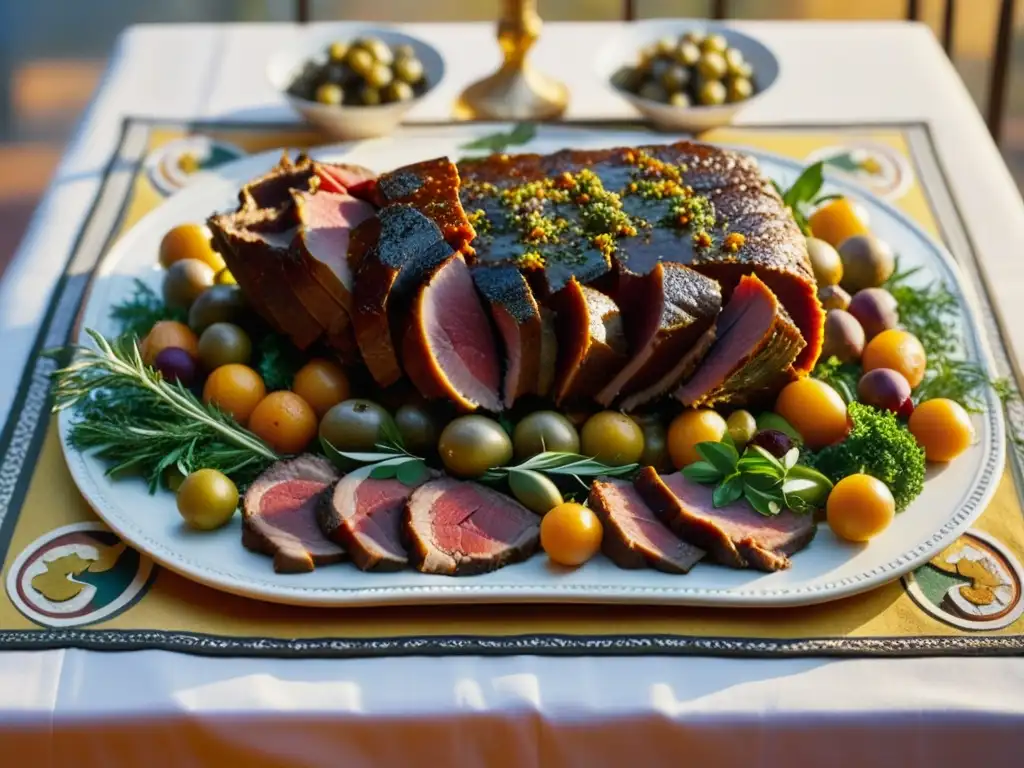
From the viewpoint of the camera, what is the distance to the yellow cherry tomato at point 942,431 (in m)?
2.70

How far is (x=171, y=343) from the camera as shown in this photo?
303cm

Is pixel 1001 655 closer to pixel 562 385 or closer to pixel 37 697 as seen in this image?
pixel 562 385

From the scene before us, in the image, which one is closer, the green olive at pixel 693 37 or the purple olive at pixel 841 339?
the purple olive at pixel 841 339

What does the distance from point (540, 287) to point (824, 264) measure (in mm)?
795

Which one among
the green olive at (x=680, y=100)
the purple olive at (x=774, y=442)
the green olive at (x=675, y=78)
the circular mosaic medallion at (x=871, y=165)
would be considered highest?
the green olive at (x=675, y=78)

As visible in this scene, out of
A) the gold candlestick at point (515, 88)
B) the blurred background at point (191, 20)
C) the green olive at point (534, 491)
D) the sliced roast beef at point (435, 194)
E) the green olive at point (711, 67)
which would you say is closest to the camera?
the green olive at point (534, 491)

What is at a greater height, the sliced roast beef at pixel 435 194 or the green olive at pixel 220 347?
the sliced roast beef at pixel 435 194

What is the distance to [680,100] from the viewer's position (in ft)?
12.8

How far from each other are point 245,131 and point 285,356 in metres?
1.27

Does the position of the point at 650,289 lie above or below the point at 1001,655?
above

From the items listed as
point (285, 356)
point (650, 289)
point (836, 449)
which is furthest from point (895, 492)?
point (285, 356)

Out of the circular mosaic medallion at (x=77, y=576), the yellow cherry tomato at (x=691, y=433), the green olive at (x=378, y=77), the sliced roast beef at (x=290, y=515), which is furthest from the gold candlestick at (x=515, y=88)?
the circular mosaic medallion at (x=77, y=576)

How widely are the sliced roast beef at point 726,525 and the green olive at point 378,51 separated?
1882mm

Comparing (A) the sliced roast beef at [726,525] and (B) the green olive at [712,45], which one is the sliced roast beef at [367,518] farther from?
(B) the green olive at [712,45]
